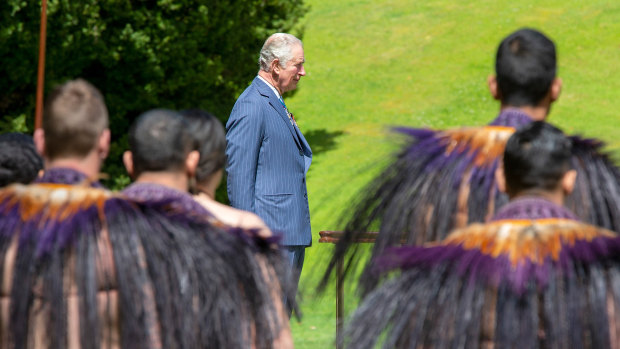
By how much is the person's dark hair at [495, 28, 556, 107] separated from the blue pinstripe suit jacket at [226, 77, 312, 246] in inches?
80.3

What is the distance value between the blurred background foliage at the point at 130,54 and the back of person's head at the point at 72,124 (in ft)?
28.1

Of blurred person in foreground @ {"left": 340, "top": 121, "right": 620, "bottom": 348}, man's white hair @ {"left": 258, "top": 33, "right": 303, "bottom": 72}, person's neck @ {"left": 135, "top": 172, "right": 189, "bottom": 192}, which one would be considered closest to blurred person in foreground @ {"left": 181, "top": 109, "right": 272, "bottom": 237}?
person's neck @ {"left": 135, "top": 172, "right": 189, "bottom": 192}

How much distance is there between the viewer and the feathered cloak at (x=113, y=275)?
2.79 metres

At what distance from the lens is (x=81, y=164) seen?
2949 millimetres

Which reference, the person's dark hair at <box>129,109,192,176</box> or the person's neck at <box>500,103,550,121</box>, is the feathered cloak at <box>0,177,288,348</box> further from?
the person's neck at <box>500,103,550,121</box>

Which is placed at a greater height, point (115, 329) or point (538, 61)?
point (538, 61)

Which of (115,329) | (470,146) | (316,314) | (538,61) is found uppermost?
(538,61)

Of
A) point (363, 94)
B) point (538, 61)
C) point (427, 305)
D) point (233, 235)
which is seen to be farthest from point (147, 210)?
point (363, 94)

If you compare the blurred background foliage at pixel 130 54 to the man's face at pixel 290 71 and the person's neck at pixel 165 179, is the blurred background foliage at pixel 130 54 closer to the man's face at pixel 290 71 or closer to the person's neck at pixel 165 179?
the man's face at pixel 290 71

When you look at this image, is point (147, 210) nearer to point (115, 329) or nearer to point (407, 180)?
point (115, 329)

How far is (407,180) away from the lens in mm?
3527

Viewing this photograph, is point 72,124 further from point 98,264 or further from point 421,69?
point 421,69

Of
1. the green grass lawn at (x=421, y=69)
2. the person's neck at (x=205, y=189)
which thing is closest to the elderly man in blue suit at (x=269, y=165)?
the person's neck at (x=205, y=189)

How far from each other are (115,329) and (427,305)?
0.90m
